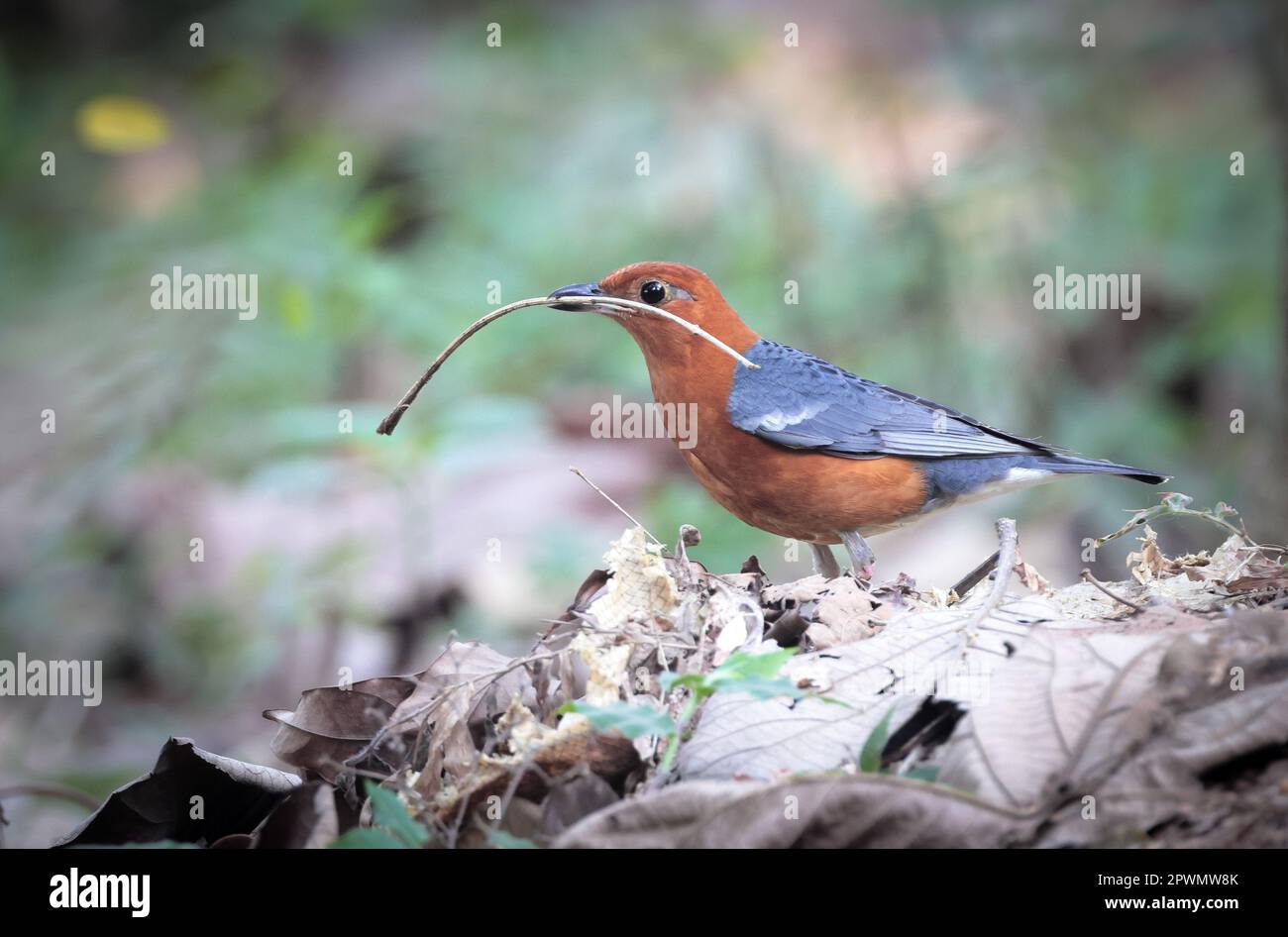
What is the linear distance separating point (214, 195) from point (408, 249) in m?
1.59

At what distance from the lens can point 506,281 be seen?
880 cm

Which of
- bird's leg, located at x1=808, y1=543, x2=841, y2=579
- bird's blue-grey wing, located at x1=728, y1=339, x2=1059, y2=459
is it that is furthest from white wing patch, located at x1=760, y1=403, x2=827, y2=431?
bird's leg, located at x1=808, y1=543, x2=841, y2=579

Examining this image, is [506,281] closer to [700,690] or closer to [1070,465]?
[1070,465]

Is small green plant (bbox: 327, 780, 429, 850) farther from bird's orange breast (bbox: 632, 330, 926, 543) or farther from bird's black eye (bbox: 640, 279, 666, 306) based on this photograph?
bird's black eye (bbox: 640, 279, 666, 306)

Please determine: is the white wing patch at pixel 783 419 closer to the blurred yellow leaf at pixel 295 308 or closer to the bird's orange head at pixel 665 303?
the bird's orange head at pixel 665 303

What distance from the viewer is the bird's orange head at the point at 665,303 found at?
15.5 feet

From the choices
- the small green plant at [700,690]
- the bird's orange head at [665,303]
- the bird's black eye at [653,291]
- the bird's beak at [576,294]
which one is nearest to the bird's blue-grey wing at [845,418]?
the bird's orange head at [665,303]

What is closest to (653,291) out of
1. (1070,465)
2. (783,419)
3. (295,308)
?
(783,419)

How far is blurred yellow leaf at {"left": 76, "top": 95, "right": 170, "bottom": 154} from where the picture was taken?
27.8 feet

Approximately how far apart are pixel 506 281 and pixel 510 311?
5.29 metres

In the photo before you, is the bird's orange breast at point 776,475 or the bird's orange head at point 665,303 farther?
the bird's orange head at point 665,303

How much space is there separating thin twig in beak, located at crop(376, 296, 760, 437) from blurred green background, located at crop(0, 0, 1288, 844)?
1.72 m

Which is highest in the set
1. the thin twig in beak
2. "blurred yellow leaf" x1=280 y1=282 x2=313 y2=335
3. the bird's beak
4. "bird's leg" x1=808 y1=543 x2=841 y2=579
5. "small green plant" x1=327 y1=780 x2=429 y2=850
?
"blurred yellow leaf" x1=280 y1=282 x2=313 y2=335
